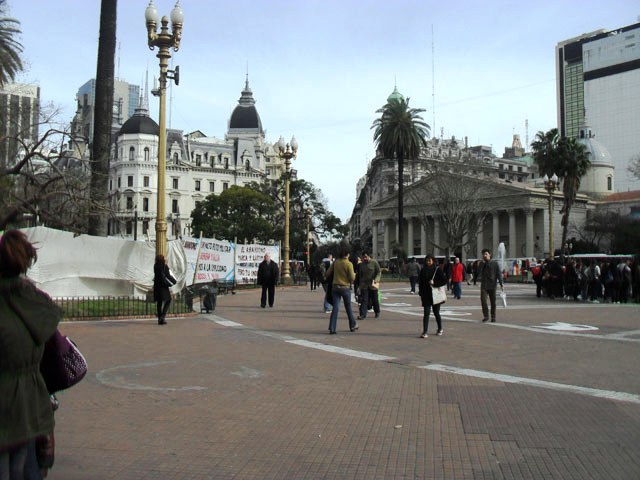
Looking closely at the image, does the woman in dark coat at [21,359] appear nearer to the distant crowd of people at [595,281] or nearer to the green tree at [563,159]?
the distant crowd of people at [595,281]

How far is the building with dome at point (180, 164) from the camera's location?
89000 mm

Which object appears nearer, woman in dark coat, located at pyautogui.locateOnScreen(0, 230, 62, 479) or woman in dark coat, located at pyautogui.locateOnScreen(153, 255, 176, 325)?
woman in dark coat, located at pyautogui.locateOnScreen(0, 230, 62, 479)

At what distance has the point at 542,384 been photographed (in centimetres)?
787

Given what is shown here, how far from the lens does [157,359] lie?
9469 mm

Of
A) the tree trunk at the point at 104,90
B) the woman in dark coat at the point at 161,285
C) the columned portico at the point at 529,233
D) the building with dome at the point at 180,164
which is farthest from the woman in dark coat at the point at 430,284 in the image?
the columned portico at the point at 529,233

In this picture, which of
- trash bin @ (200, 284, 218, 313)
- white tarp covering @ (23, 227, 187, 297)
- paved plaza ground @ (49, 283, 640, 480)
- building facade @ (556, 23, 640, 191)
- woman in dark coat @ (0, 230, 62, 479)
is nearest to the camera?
woman in dark coat @ (0, 230, 62, 479)

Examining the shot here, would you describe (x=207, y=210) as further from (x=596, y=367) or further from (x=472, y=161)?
(x=596, y=367)

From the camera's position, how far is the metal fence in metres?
15.4

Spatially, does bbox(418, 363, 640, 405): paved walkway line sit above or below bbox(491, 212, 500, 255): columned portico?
below

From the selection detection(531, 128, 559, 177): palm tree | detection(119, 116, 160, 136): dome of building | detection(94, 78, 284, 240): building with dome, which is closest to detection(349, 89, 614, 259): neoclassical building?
detection(531, 128, 559, 177): palm tree

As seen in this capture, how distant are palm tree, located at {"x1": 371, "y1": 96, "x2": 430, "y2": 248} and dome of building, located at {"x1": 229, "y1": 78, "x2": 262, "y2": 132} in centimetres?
5319

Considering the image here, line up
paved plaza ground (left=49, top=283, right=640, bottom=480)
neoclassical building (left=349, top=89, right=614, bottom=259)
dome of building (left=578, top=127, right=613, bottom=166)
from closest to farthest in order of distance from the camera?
paved plaza ground (left=49, top=283, right=640, bottom=480), neoclassical building (left=349, top=89, right=614, bottom=259), dome of building (left=578, top=127, right=613, bottom=166)

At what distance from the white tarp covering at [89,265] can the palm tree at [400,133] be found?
39686 mm

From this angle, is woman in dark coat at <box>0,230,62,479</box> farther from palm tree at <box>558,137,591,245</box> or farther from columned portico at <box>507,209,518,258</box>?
columned portico at <box>507,209,518,258</box>
